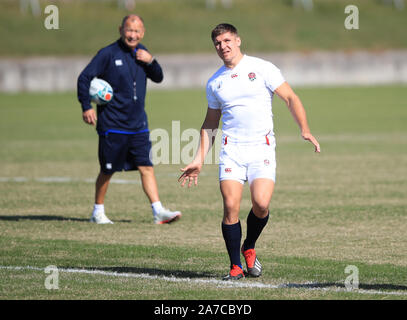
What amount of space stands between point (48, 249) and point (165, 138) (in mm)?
14028

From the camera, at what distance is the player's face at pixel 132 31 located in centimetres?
1055

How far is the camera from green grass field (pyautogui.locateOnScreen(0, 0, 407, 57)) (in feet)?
163

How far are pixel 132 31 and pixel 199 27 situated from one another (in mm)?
44735

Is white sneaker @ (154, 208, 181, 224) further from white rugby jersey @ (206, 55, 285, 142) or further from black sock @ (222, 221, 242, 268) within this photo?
white rugby jersey @ (206, 55, 285, 142)

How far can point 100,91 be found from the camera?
10648mm

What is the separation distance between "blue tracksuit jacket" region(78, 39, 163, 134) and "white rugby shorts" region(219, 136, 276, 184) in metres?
3.56

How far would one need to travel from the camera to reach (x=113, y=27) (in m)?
53.7

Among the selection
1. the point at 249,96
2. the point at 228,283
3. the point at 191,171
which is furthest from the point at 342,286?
the point at 249,96

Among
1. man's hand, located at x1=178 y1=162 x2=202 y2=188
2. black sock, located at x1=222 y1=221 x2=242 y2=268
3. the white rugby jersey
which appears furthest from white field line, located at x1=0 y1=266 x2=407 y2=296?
the white rugby jersey

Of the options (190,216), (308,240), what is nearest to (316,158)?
(190,216)

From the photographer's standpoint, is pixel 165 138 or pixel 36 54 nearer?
pixel 165 138

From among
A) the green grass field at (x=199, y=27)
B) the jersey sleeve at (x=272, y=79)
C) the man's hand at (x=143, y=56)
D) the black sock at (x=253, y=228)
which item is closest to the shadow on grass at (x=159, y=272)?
the black sock at (x=253, y=228)

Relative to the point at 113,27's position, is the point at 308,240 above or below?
below
